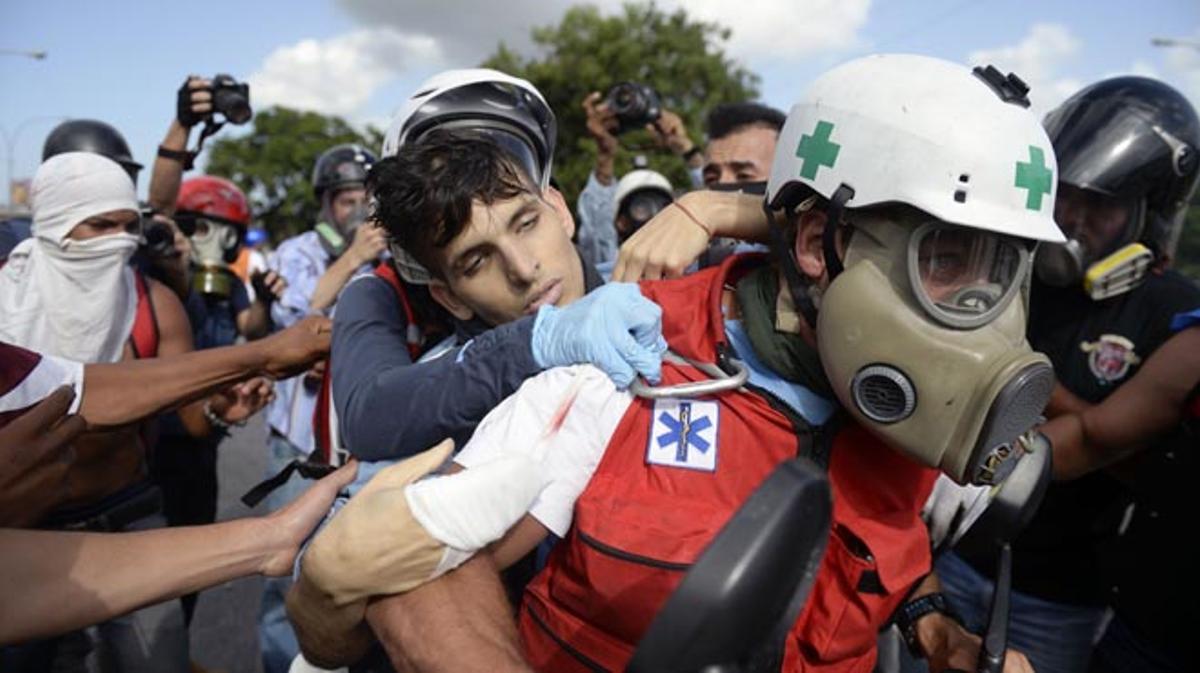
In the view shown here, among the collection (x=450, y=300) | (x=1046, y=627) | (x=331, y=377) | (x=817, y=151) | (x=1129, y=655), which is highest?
(x=817, y=151)

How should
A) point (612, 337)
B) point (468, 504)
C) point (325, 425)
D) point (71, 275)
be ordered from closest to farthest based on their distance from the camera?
point (468, 504) → point (612, 337) → point (325, 425) → point (71, 275)

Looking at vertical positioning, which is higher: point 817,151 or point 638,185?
point 817,151

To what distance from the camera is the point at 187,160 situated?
4.09 metres

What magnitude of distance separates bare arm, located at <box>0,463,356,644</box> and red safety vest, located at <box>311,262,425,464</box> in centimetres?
37

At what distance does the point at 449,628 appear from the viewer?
1.18 m

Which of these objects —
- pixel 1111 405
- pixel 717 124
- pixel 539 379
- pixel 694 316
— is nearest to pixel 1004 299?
pixel 694 316

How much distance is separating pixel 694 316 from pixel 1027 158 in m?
0.61

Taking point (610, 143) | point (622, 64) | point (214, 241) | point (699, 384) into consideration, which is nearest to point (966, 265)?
point (699, 384)

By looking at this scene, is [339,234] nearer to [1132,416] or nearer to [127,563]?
[127,563]

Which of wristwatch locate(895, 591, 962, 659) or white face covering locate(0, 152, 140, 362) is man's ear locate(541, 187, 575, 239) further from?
white face covering locate(0, 152, 140, 362)

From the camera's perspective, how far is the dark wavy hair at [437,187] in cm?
174

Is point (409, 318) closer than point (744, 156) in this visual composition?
Yes

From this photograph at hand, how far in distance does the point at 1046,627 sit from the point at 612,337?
218 cm

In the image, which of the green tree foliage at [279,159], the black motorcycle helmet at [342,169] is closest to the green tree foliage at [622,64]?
the black motorcycle helmet at [342,169]
